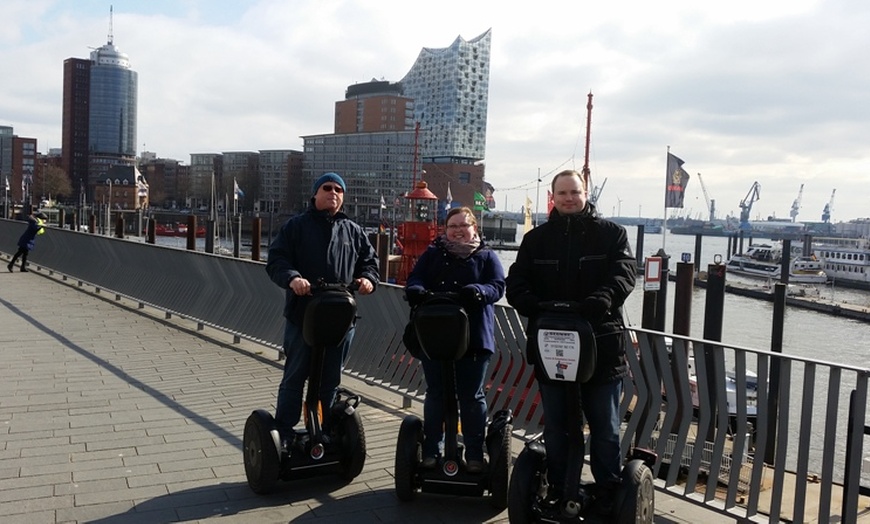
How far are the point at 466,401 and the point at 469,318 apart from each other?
0.51 meters

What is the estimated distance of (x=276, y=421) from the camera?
475 cm

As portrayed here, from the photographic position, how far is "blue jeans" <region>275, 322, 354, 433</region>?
477cm

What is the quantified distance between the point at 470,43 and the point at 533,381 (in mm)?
153640

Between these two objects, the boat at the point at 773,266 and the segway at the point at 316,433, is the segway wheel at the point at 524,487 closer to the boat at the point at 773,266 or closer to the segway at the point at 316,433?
the segway at the point at 316,433

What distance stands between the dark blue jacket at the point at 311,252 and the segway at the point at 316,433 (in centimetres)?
21

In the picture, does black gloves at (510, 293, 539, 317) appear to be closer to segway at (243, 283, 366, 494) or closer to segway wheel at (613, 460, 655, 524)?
segway wheel at (613, 460, 655, 524)

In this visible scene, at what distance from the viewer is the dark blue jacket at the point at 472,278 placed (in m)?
4.43

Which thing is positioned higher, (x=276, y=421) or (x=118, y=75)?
(x=118, y=75)

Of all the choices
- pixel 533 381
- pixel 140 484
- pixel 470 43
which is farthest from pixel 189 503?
pixel 470 43

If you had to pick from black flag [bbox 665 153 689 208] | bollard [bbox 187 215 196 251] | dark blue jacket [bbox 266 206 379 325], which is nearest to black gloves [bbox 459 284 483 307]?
dark blue jacket [bbox 266 206 379 325]

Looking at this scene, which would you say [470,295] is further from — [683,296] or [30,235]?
[30,235]

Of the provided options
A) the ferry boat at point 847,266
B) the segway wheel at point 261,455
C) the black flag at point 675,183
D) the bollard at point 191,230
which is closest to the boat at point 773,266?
the ferry boat at point 847,266

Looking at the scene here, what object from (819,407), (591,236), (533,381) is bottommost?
(819,407)

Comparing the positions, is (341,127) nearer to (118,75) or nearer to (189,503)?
(118,75)
